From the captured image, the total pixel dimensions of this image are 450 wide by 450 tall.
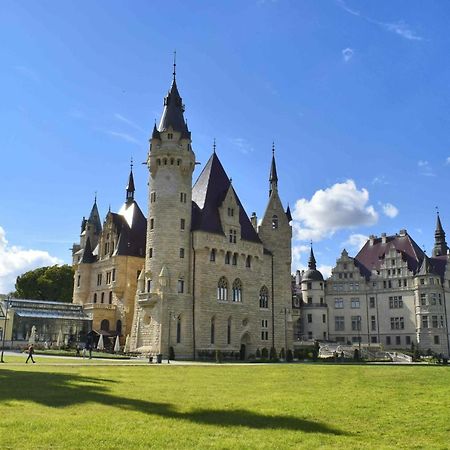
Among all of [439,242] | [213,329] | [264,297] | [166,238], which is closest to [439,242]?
[439,242]

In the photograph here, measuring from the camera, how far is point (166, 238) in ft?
194

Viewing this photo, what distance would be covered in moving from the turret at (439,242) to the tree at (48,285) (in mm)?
62791

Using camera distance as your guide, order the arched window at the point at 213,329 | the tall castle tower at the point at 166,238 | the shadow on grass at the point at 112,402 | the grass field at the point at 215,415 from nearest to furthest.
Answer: the grass field at the point at 215,415 < the shadow on grass at the point at 112,402 < the tall castle tower at the point at 166,238 < the arched window at the point at 213,329

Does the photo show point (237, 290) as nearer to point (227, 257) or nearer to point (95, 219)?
point (227, 257)

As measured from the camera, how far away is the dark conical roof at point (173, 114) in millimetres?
63500

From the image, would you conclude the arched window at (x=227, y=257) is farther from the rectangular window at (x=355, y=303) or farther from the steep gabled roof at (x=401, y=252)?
the steep gabled roof at (x=401, y=252)

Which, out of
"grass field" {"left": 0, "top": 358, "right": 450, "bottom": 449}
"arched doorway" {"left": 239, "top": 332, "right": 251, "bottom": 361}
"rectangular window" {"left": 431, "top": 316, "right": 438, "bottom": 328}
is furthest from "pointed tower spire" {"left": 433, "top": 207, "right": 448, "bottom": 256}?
"grass field" {"left": 0, "top": 358, "right": 450, "bottom": 449}

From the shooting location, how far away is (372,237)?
95.6 m

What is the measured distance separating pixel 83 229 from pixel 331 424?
269 ft

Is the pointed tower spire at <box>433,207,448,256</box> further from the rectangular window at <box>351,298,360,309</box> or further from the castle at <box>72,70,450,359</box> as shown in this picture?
the rectangular window at <box>351,298,360,309</box>

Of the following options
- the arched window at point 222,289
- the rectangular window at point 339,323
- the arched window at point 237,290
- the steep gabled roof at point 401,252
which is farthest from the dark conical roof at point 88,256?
the steep gabled roof at point 401,252

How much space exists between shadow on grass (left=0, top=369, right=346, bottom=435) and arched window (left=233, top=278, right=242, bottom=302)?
139ft

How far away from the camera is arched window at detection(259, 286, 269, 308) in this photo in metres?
68.1

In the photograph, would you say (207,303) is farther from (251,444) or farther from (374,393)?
(251,444)
